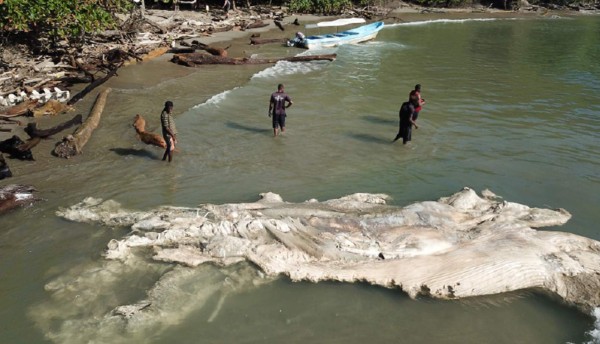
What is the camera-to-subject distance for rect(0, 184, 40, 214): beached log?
9.56 metres

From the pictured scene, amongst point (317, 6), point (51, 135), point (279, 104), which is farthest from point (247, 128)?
point (317, 6)

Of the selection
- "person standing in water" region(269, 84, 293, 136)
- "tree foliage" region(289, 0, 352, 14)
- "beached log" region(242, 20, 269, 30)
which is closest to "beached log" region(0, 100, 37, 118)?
"person standing in water" region(269, 84, 293, 136)

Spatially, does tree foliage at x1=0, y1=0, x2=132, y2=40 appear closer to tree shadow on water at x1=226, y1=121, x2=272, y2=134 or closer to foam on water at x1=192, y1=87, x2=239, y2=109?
foam on water at x1=192, y1=87, x2=239, y2=109

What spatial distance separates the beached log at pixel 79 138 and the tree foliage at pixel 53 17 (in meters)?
5.62

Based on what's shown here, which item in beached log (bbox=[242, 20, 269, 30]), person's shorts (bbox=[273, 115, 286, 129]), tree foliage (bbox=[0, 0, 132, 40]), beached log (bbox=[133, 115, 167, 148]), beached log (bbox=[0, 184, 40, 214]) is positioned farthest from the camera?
beached log (bbox=[242, 20, 269, 30])

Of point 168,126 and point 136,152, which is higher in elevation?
point 168,126

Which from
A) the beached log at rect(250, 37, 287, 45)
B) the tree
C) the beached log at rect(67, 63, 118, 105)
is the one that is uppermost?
the tree

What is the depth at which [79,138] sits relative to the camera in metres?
13.3

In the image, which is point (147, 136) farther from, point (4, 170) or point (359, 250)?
point (359, 250)

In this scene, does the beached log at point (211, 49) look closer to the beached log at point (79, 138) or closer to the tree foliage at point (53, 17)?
the tree foliage at point (53, 17)

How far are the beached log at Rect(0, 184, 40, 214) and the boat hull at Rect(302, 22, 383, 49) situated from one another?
78.9 ft

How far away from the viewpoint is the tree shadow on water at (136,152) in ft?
42.7

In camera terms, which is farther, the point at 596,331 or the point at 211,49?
the point at 211,49

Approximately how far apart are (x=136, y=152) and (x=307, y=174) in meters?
5.20
